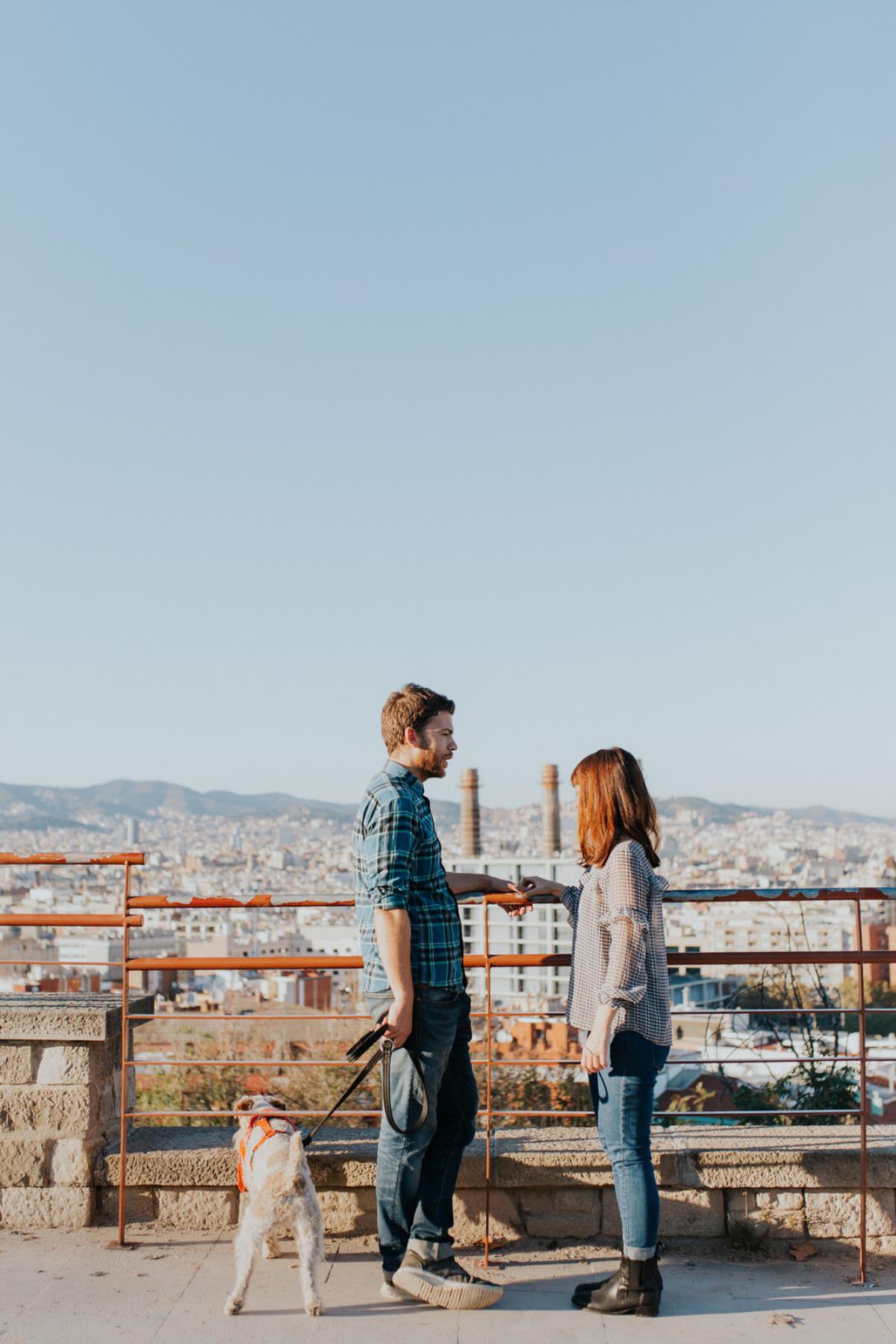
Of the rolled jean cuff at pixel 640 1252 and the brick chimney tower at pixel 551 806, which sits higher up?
the brick chimney tower at pixel 551 806

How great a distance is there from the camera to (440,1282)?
11.7 feet

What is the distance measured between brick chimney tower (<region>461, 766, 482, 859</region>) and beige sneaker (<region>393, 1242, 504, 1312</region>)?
2310 inches

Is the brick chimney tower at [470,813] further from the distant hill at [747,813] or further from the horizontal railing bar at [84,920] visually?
the distant hill at [747,813]

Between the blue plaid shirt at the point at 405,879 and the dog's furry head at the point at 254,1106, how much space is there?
0.57m

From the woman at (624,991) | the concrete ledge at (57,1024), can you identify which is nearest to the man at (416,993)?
the woman at (624,991)

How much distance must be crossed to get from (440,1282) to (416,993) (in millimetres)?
876

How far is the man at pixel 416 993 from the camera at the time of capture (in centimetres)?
348

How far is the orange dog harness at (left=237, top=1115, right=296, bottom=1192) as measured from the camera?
365cm

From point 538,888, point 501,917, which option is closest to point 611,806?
point 538,888

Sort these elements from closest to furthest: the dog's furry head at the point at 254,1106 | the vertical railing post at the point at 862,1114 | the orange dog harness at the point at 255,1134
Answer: the orange dog harness at the point at 255,1134
the dog's furry head at the point at 254,1106
the vertical railing post at the point at 862,1114

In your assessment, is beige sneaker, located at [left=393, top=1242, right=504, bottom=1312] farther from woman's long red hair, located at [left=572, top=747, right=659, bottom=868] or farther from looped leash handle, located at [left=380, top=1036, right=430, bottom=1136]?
woman's long red hair, located at [left=572, top=747, right=659, bottom=868]

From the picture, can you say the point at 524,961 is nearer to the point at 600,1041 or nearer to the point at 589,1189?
the point at 600,1041

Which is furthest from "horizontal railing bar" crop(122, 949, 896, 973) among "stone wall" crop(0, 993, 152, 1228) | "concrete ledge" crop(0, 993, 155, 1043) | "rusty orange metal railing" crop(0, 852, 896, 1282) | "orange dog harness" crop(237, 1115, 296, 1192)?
"orange dog harness" crop(237, 1115, 296, 1192)

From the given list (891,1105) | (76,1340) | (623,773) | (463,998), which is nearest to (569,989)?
(463,998)
